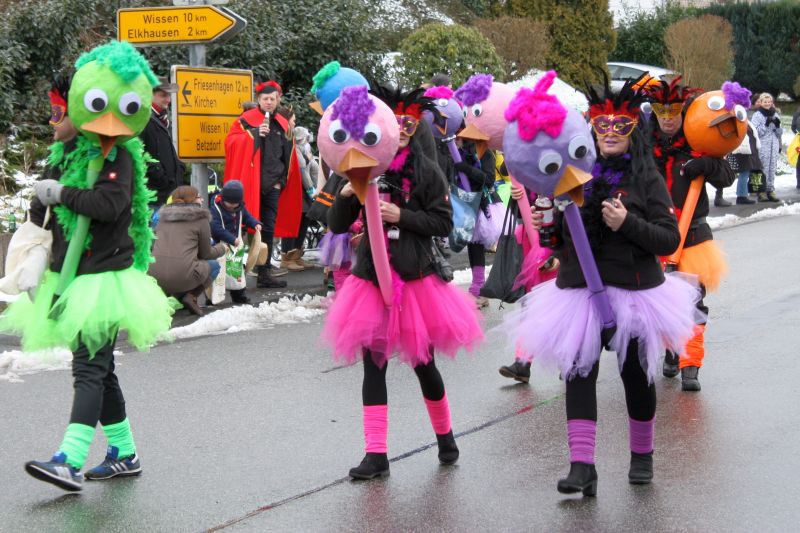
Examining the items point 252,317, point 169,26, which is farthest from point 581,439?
point 169,26

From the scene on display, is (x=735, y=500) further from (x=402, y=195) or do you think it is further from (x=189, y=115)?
(x=189, y=115)

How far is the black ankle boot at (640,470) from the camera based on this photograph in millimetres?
5633

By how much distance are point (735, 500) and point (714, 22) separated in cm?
2992

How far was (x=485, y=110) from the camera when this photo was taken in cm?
782

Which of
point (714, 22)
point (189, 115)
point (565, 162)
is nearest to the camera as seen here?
point (565, 162)

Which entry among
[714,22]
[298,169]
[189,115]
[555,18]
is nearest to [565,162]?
[189,115]

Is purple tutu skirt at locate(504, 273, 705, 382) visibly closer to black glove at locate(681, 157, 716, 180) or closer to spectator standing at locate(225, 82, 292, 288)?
black glove at locate(681, 157, 716, 180)

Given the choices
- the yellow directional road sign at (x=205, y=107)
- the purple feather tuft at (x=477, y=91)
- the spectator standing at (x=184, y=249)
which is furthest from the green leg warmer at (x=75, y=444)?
the yellow directional road sign at (x=205, y=107)

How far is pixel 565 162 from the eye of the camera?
5.06m

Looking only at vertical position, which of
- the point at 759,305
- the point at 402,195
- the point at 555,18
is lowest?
the point at 759,305

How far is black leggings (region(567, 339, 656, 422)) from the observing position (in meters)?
5.37

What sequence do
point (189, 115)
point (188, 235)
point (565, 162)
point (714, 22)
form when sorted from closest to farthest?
point (565, 162) < point (188, 235) < point (189, 115) < point (714, 22)

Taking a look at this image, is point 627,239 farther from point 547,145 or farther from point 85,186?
point 85,186

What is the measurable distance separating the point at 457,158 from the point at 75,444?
559 centimetres
